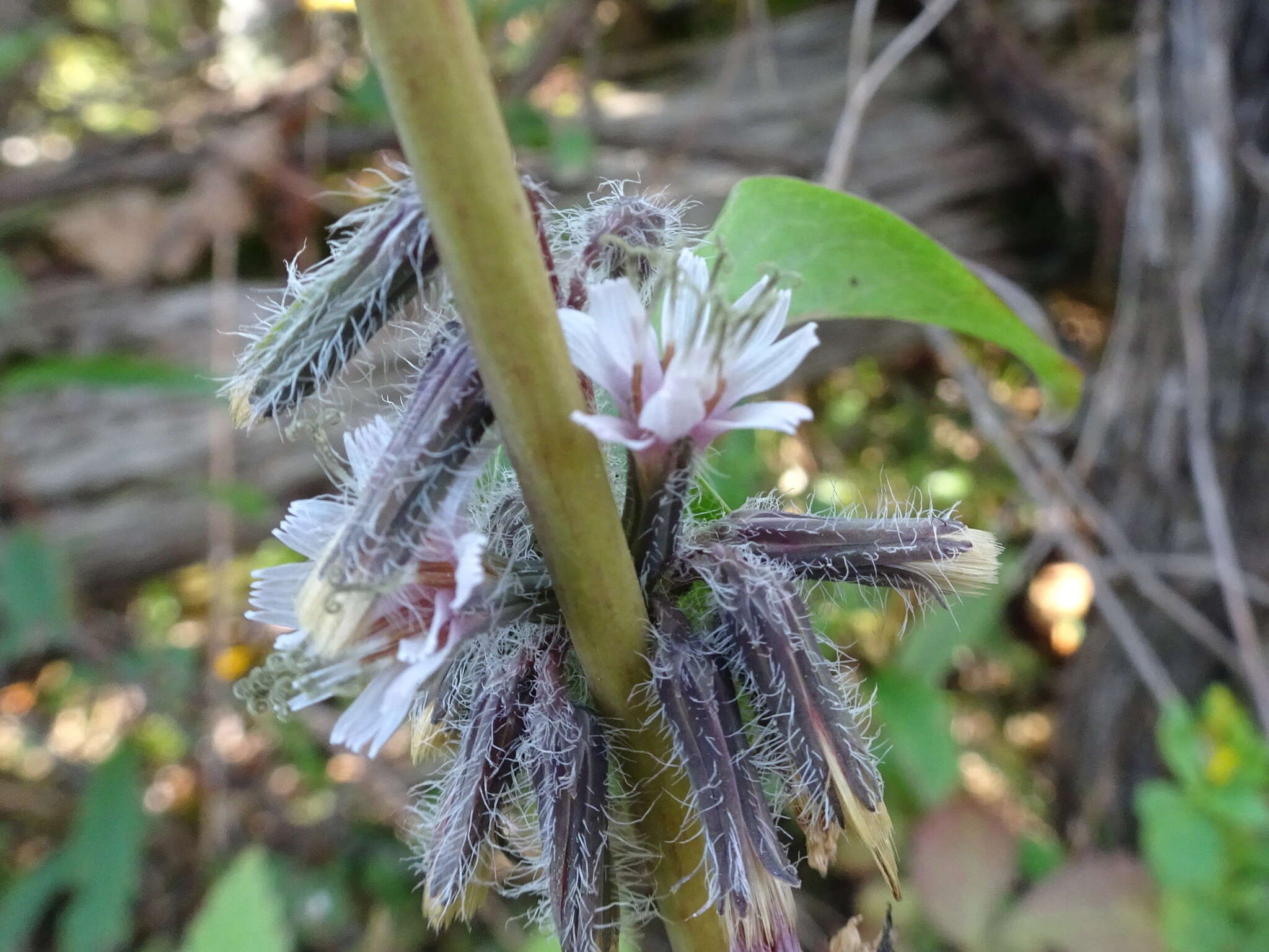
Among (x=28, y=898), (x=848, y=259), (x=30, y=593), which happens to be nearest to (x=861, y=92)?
(x=848, y=259)

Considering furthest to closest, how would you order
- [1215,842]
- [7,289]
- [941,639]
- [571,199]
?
[571,199] → [941,639] → [7,289] → [1215,842]

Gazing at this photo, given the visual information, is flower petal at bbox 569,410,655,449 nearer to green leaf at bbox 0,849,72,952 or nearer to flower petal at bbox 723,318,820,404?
flower petal at bbox 723,318,820,404

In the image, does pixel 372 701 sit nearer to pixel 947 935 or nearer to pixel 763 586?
pixel 763 586

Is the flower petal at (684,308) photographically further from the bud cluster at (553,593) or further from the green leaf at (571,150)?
the green leaf at (571,150)

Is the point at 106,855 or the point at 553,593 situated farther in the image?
the point at 106,855

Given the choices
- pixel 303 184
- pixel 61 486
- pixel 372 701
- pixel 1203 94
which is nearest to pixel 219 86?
pixel 303 184

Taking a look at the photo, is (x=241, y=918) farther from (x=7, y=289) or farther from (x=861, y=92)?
(x=861, y=92)

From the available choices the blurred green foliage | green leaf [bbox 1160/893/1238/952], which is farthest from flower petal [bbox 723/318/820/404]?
green leaf [bbox 1160/893/1238/952]
